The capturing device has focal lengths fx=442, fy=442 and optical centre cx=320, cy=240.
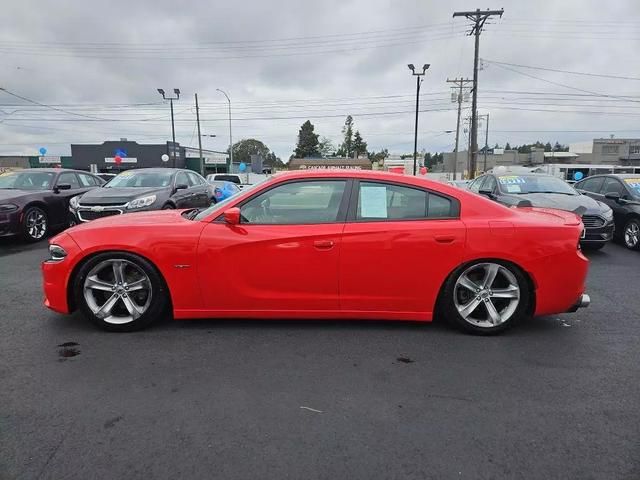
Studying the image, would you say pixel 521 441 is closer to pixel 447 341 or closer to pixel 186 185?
pixel 447 341

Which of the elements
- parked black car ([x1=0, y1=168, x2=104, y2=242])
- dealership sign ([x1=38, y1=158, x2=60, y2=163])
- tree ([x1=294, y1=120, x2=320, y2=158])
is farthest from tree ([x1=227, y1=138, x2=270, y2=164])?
parked black car ([x1=0, y1=168, x2=104, y2=242])

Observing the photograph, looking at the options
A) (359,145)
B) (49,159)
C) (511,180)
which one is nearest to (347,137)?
(359,145)

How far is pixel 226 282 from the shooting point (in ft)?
12.2

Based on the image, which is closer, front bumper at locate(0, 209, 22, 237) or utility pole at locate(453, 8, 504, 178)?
front bumper at locate(0, 209, 22, 237)

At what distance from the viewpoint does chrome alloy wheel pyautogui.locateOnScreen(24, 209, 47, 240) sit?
8442 mm

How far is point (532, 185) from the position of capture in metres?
8.80

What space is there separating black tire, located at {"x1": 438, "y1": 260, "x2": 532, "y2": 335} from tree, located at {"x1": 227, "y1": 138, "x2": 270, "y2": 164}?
112 m

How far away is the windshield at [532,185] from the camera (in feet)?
28.3

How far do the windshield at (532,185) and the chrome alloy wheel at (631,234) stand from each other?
1105mm

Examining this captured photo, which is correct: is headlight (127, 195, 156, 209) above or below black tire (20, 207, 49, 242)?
A: above

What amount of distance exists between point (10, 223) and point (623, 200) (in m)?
11.6

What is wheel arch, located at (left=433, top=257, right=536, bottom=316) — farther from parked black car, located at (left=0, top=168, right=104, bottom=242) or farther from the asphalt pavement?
parked black car, located at (left=0, top=168, right=104, bottom=242)

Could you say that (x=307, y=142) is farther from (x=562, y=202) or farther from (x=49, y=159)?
(x=562, y=202)

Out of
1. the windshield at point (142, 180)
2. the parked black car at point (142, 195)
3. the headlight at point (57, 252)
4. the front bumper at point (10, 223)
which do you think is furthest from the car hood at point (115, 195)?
the headlight at point (57, 252)
